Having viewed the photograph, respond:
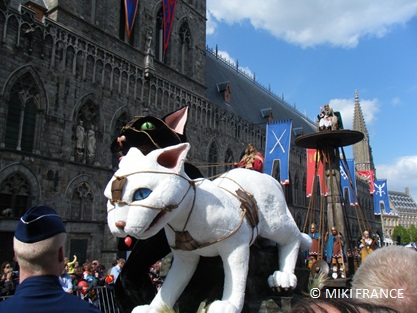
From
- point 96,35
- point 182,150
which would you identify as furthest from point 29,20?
point 182,150

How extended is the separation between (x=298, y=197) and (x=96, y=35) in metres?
27.1

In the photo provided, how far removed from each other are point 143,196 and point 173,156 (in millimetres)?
429

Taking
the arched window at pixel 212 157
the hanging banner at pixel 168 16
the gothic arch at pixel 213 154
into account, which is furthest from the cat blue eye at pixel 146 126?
the arched window at pixel 212 157

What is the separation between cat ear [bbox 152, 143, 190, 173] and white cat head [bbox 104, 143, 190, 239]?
56mm

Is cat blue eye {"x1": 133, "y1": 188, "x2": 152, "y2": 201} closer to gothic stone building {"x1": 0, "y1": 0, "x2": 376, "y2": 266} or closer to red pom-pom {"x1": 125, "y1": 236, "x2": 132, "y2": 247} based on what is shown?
red pom-pom {"x1": 125, "y1": 236, "x2": 132, "y2": 247}

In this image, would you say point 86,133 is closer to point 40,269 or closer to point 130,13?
point 130,13

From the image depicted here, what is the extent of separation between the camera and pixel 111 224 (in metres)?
2.59

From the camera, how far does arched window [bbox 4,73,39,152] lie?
44.5ft

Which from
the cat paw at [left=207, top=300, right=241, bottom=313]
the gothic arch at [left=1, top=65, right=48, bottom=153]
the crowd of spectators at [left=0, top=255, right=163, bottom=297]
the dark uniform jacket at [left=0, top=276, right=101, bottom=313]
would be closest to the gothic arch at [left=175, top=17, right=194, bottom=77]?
the gothic arch at [left=1, top=65, right=48, bottom=153]

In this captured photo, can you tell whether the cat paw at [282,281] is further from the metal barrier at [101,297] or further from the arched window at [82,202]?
the arched window at [82,202]

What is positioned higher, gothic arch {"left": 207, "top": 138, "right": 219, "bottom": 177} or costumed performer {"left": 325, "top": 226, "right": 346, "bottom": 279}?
gothic arch {"left": 207, "top": 138, "right": 219, "bottom": 177}

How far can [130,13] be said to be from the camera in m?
18.5

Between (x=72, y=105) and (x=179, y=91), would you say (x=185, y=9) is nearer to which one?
(x=179, y=91)

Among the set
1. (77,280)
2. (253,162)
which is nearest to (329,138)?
(253,162)
